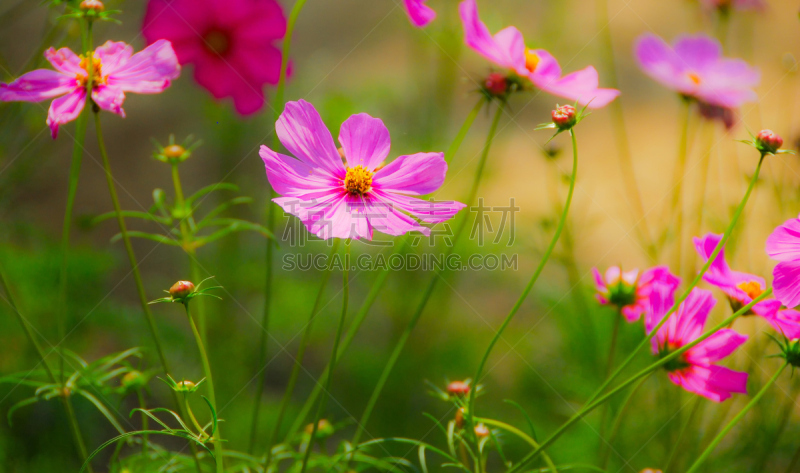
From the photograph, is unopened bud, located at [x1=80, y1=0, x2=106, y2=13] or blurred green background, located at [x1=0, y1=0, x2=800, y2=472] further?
Answer: blurred green background, located at [x1=0, y1=0, x2=800, y2=472]

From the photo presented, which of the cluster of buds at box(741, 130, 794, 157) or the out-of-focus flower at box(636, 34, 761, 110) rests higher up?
the out-of-focus flower at box(636, 34, 761, 110)

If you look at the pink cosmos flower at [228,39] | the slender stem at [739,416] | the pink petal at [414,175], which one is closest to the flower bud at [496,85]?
the pink petal at [414,175]

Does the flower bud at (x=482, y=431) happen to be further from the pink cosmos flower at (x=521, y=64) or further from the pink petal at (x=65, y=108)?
the pink petal at (x=65, y=108)

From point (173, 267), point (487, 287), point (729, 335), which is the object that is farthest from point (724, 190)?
point (173, 267)

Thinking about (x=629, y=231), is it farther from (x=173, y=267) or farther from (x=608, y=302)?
(x=173, y=267)

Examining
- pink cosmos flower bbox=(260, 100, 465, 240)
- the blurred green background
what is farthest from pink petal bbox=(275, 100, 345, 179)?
the blurred green background

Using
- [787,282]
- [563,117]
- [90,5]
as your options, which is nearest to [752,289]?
[787,282]

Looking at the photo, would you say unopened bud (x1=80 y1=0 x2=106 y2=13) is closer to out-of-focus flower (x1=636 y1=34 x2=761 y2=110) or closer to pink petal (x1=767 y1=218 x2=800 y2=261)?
pink petal (x1=767 y1=218 x2=800 y2=261)
